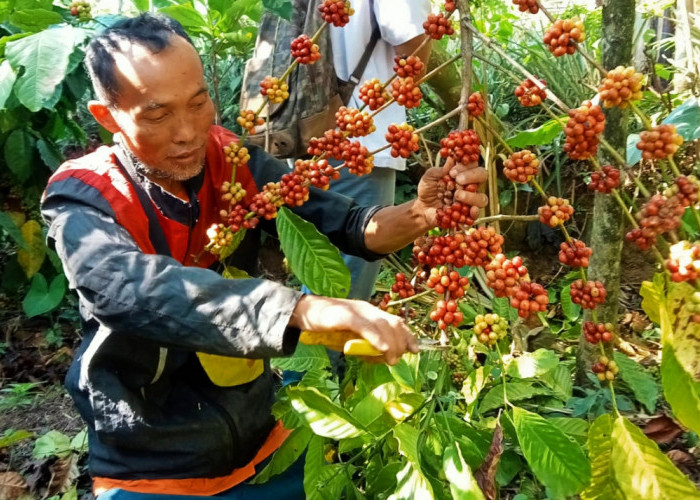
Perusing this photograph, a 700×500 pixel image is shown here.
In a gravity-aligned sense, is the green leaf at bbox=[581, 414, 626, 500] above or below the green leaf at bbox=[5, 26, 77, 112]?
below

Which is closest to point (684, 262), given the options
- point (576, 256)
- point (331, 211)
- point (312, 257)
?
point (576, 256)

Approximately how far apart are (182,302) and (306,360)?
0.82 meters

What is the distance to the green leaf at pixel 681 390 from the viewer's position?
3.20ft

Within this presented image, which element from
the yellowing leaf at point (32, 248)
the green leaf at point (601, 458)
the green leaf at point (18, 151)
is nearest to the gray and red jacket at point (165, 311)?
the green leaf at point (601, 458)

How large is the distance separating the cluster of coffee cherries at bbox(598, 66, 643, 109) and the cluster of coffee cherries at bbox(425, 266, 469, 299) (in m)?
0.32

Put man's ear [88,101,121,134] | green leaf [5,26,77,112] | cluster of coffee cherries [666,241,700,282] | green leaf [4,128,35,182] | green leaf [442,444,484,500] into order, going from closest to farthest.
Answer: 1. cluster of coffee cherries [666,241,700,282]
2. green leaf [442,444,484,500]
3. man's ear [88,101,121,134]
4. green leaf [5,26,77,112]
5. green leaf [4,128,35,182]

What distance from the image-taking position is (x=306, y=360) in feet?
5.73

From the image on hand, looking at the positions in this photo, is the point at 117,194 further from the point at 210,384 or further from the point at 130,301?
the point at 210,384

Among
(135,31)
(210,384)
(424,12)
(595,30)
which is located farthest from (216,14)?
(595,30)

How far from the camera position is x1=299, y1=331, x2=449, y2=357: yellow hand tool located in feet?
2.75

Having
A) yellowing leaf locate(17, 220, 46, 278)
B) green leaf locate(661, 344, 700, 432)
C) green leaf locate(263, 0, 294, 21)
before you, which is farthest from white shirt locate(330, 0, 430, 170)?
yellowing leaf locate(17, 220, 46, 278)

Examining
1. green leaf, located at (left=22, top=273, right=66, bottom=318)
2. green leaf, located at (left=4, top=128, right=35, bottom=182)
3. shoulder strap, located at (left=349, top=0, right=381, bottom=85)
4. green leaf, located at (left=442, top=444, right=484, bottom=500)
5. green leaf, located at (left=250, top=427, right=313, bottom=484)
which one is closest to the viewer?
green leaf, located at (left=442, top=444, right=484, bottom=500)

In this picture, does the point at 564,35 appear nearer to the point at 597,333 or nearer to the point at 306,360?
the point at 597,333

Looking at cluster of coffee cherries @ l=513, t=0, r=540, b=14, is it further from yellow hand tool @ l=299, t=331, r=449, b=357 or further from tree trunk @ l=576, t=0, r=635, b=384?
tree trunk @ l=576, t=0, r=635, b=384
